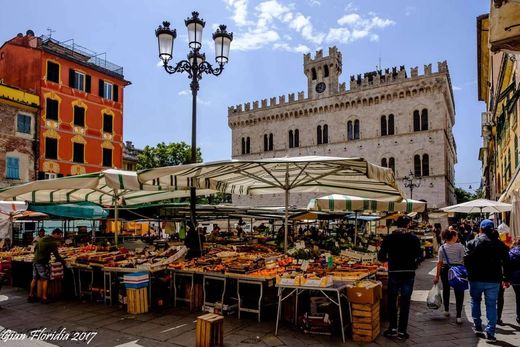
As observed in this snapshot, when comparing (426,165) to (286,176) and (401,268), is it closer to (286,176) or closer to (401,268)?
(286,176)

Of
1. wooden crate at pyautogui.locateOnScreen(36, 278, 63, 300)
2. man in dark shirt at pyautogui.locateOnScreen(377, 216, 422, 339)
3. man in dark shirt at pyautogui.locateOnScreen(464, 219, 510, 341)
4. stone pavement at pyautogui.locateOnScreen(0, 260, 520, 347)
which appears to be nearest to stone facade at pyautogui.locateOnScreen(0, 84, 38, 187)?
wooden crate at pyautogui.locateOnScreen(36, 278, 63, 300)

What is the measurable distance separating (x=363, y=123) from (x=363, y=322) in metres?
35.6

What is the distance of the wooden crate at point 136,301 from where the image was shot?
6363 mm

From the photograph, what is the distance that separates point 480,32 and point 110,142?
23575mm

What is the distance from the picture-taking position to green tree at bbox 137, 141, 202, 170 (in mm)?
41094

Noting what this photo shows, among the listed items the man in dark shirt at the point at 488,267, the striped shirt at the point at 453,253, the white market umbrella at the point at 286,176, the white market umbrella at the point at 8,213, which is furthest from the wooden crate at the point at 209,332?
the white market umbrella at the point at 8,213

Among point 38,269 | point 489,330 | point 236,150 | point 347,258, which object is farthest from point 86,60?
point 489,330

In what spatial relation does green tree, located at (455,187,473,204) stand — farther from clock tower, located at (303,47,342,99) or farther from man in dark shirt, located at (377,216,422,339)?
man in dark shirt, located at (377,216,422,339)

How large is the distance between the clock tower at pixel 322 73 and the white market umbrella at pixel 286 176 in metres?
32.4

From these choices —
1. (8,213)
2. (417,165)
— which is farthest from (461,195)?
(8,213)

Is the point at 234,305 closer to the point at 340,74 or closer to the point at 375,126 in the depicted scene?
the point at 375,126

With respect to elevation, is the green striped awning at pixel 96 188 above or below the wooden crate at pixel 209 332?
above

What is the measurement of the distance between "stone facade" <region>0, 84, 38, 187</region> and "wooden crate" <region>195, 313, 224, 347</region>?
70.0ft

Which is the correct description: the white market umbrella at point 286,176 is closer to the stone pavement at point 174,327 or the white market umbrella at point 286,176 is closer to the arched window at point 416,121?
the stone pavement at point 174,327
